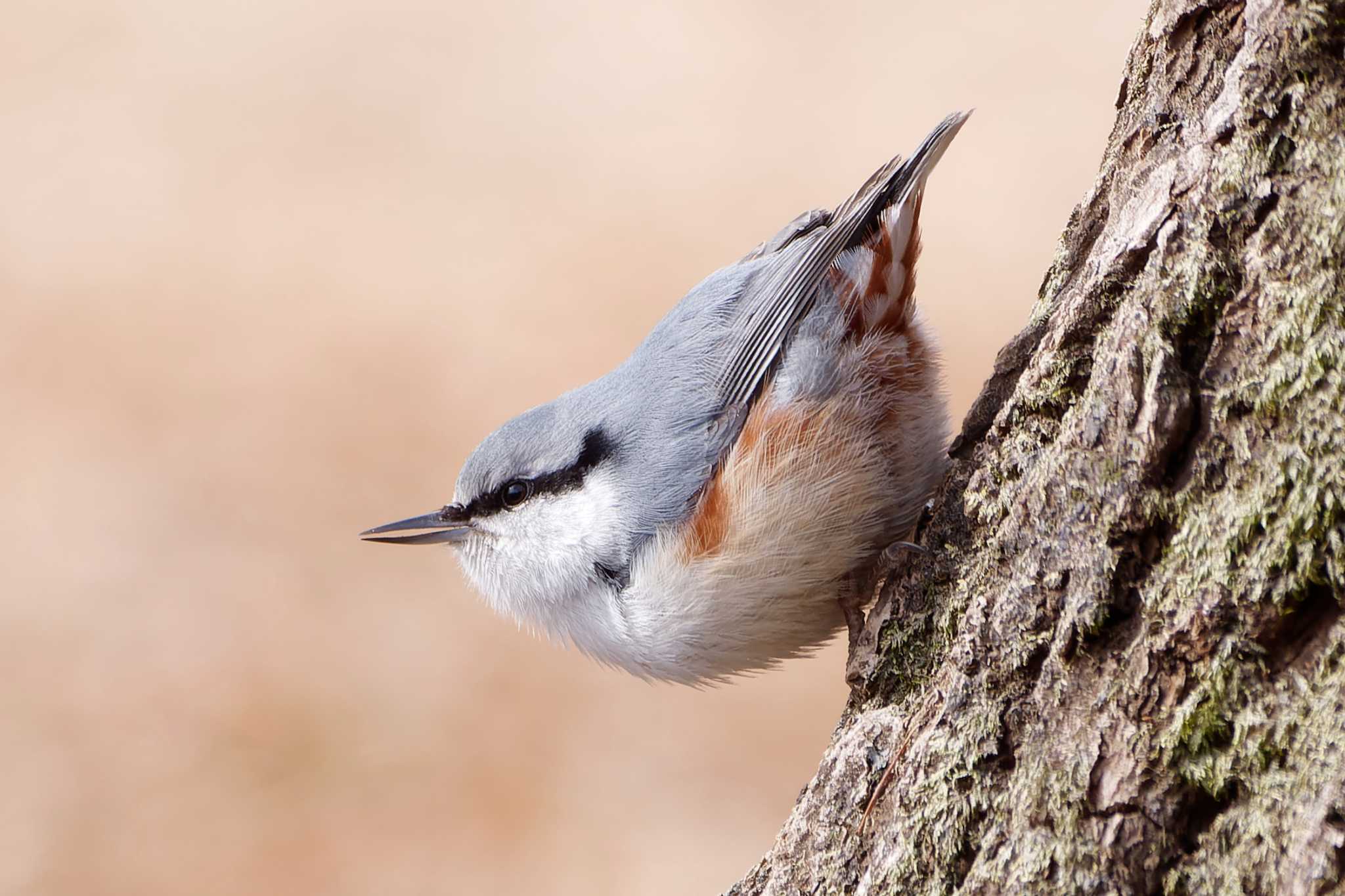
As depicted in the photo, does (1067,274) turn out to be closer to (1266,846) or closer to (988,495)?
(988,495)

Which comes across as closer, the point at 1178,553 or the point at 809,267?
the point at 1178,553

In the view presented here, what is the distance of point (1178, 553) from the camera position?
3.59 feet

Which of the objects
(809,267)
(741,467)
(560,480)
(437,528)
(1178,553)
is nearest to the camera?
(1178,553)

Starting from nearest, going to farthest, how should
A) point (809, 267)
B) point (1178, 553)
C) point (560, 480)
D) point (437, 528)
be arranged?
point (1178, 553) → point (809, 267) → point (560, 480) → point (437, 528)

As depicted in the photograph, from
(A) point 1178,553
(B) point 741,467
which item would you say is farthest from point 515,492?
(A) point 1178,553

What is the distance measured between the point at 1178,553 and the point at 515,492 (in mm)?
1272

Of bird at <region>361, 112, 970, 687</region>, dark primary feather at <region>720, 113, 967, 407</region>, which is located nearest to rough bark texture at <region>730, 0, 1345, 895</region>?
bird at <region>361, 112, 970, 687</region>

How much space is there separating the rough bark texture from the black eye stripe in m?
0.79

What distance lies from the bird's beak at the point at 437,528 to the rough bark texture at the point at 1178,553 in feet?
3.48

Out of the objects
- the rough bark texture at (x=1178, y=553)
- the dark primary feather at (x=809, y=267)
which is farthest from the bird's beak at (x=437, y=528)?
the rough bark texture at (x=1178, y=553)

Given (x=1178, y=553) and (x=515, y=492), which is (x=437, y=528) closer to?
(x=515, y=492)

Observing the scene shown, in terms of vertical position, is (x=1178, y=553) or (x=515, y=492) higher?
(x=515, y=492)

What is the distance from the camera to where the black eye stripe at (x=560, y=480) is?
196 centimetres

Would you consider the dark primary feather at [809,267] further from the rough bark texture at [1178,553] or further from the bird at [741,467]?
the rough bark texture at [1178,553]
